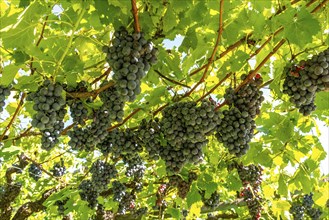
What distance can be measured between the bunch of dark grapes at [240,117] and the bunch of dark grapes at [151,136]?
533 millimetres

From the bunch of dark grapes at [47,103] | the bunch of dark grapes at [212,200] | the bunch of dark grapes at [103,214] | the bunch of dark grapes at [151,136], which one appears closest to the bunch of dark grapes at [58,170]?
the bunch of dark grapes at [103,214]

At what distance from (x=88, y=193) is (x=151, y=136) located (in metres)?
2.70

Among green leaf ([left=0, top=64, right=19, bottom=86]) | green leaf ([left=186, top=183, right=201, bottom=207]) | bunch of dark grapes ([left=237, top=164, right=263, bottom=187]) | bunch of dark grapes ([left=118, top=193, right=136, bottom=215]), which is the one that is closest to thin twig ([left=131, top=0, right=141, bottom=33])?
green leaf ([left=0, top=64, right=19, bottom=86])

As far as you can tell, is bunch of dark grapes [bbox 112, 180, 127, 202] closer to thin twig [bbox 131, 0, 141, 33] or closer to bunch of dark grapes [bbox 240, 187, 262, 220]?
bunch of dark grapes [bbox 240, 187, 262, 220]

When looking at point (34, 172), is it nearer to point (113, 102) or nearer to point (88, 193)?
point (88, 193)

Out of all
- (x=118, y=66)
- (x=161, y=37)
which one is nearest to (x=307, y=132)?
(x=161, y=37)

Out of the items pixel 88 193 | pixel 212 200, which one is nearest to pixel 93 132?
pixel 88 193

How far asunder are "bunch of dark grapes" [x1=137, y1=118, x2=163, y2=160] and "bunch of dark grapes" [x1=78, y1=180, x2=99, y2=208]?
2426mm

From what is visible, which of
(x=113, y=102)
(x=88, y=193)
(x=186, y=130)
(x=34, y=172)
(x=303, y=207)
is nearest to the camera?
(x=113, y=102)

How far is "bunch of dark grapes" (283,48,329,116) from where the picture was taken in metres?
2.32

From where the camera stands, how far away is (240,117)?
9.08 feet

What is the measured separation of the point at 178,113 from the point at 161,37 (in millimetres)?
590

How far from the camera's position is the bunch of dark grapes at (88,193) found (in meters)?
5.32

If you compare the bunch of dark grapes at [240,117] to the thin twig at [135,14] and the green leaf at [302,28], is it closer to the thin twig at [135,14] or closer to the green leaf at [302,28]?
the green leaf at [302,28]
